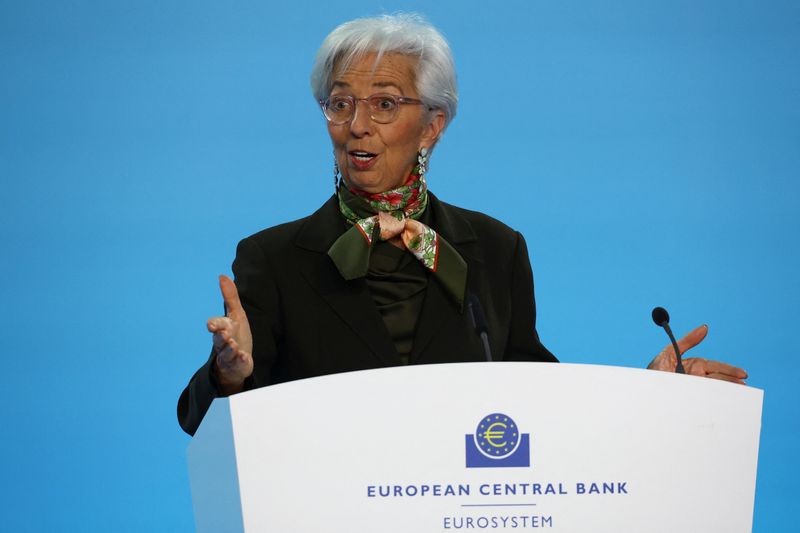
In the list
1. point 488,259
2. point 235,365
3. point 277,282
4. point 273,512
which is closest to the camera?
point 273,512

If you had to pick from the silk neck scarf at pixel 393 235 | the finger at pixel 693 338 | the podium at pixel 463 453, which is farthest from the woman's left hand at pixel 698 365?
the silk neck scarf at pixel 393 235

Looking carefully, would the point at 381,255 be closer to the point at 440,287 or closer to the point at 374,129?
the point at 440,287

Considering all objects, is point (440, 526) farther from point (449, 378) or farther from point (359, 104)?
point (359, 104)

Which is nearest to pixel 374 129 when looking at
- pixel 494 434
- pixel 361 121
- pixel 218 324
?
pixel 361 121

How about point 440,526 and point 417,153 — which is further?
point 417,153

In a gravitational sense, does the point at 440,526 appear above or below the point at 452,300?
below

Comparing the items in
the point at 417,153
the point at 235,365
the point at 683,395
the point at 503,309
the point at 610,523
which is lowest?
the point at 610,523

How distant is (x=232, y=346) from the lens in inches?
54.9

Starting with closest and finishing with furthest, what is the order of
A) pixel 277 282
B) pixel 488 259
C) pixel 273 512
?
pixel 273 512 < pixel 277 282 < pixel 488 259

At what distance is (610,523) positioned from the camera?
118 centimetres

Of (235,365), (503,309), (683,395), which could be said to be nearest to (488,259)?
(503,309)

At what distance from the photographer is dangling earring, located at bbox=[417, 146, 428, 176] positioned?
81.7 inches

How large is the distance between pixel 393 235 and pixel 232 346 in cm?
65

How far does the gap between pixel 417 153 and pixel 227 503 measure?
3.44ft
